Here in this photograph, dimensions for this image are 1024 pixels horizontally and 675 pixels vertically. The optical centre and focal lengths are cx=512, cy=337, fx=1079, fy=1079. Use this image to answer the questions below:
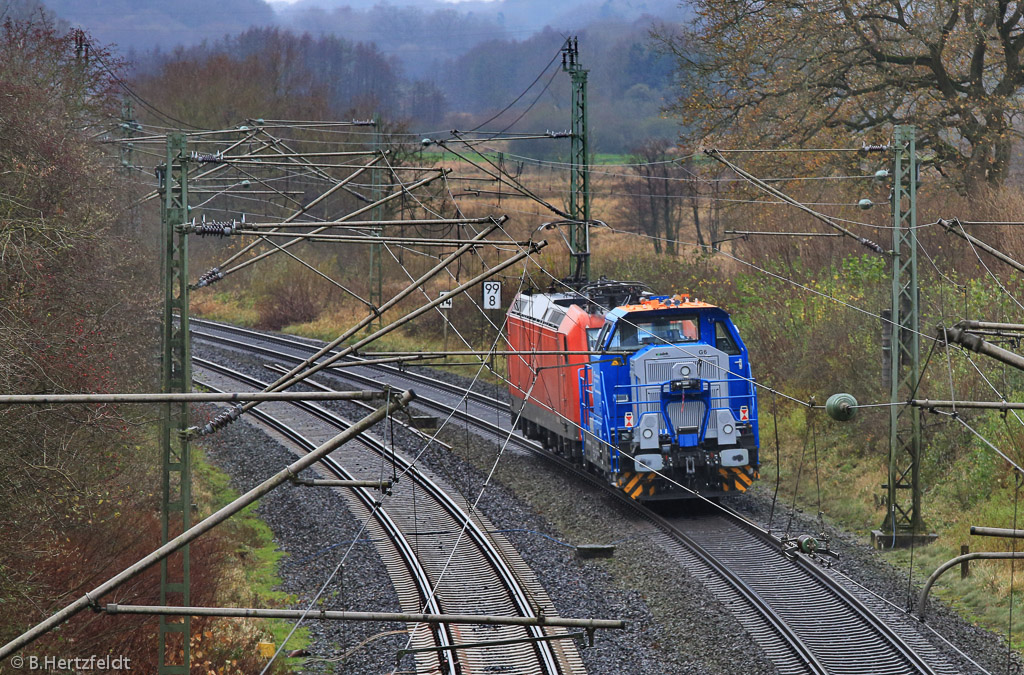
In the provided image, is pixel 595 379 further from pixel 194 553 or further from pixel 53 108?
pixel 53 108

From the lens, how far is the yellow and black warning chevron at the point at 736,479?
19344 millimetres

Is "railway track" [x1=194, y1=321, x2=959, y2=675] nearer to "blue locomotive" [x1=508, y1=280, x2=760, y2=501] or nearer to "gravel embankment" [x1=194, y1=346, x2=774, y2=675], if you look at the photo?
"gravel embankment" [x1=194, y1=346, x2=774, y2=675]

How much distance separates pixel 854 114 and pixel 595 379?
15918 millimetres

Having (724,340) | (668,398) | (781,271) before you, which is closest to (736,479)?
(668,398)

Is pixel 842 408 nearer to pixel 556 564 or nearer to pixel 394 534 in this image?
pixel 556 564

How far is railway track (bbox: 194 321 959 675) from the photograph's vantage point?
44.1ft

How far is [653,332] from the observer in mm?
19531

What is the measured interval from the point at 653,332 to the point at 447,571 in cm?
567

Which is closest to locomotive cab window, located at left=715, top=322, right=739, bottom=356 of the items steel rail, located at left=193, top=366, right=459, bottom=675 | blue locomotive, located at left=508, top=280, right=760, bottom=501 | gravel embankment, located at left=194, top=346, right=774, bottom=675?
blue locomotive, located at left=508, top=280, right=760, bottom=501

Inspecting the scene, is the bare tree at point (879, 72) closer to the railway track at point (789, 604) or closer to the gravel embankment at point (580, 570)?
the gravel embankment at point (580, 570)

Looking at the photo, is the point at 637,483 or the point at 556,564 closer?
the point at 556,564

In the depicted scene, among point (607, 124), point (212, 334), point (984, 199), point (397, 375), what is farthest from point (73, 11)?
point (984, 199)

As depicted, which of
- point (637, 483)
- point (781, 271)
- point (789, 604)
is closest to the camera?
point (789, 604)

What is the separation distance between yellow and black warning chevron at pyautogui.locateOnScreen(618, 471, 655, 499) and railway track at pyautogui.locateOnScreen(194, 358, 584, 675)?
94.2 inches
